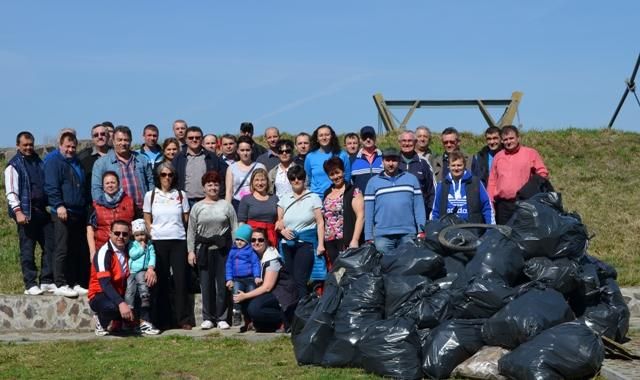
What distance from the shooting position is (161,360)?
8.82 m

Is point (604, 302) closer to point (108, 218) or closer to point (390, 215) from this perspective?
point (390, 215)

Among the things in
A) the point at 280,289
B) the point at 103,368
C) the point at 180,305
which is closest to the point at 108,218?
the point at 180,305

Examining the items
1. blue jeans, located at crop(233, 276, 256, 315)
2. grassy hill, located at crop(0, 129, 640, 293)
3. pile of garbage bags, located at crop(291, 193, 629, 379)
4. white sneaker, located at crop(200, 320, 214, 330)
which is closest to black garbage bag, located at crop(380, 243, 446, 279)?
pile of garbage bags, located at crop(291, 193, 629, 379)

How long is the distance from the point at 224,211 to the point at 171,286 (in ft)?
3.57

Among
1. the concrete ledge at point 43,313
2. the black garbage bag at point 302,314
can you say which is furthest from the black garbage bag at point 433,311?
the concrete ledge at point 43,313

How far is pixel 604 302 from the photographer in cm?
909

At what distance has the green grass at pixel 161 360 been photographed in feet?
26.7

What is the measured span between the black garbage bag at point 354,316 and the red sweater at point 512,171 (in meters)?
2.88

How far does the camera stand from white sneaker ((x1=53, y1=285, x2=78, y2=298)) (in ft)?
36.9

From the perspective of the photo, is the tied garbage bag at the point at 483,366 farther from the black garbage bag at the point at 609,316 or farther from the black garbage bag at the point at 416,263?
the black garbage bag at the point at 609,316

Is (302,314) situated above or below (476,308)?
below

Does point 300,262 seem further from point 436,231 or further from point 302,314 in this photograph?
point 436,231

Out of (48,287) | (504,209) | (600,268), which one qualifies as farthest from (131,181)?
(600,268)

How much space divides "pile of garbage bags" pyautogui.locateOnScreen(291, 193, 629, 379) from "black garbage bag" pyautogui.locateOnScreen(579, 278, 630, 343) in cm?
1
